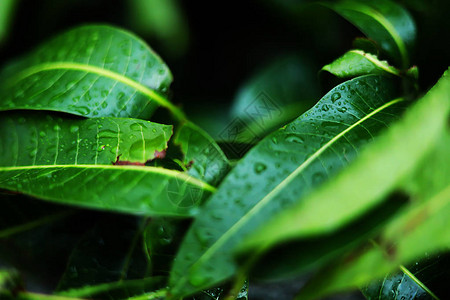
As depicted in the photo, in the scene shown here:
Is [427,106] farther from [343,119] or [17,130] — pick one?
[17,130]

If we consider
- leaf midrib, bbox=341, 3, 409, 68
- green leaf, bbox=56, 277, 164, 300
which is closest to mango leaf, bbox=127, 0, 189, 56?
leaf midrib, bbox=341, 3, 409, 68

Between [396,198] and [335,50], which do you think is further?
[335,50]

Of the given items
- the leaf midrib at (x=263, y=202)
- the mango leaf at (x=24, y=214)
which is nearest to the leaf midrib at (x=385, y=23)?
the leaf midrib at (x=263, y=202)

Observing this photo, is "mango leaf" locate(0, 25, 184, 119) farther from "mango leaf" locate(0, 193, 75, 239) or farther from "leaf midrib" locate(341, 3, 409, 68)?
"leaf midrib" locate(341, 3, 409, 68)

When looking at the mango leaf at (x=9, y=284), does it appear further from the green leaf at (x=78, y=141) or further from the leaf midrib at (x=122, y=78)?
the leaf midrib at (x=122, y=78)

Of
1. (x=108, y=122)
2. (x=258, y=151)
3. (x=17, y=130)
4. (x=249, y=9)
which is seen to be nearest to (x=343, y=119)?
(x=258, y=151)

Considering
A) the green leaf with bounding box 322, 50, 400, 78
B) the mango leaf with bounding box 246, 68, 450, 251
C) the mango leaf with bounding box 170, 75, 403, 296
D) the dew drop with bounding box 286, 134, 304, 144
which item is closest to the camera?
the mango leaf with bounding box 246, 68, 450, 251

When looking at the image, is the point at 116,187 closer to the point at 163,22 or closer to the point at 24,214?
the point at 24,214
